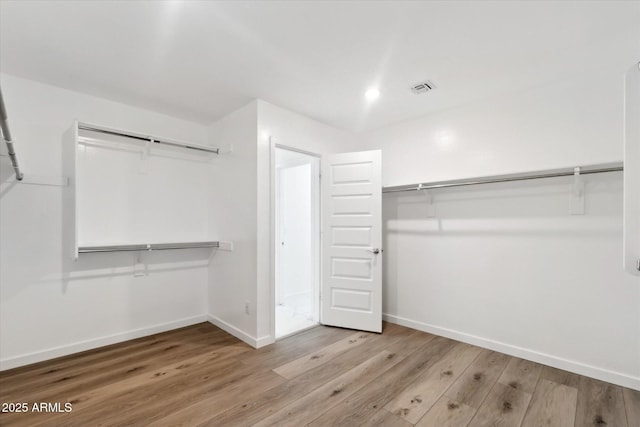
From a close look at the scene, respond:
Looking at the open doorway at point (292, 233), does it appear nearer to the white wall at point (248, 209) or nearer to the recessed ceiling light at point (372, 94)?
the white wall at point (248, 209)

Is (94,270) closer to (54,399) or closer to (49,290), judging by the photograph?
(49,290)

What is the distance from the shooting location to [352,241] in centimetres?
334

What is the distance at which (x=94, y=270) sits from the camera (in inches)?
110

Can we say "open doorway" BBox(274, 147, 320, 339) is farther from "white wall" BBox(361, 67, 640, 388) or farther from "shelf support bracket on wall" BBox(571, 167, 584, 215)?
"shelf support bracket on wall" BBox(571, 167, 584, 215)

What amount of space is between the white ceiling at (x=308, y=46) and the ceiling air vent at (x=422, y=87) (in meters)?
0.07

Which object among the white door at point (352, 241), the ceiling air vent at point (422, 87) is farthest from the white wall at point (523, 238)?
the ceiling air vent at point (422, 87)

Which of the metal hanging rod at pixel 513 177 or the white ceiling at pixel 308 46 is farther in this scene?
the metal hanging rod at pixel 513 177

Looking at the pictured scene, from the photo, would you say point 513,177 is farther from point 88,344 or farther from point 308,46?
point 88,344

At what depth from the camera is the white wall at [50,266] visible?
7.90ft

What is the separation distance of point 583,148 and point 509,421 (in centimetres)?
221

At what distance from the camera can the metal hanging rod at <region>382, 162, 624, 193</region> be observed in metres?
2.17

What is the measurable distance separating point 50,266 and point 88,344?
2.71 feet

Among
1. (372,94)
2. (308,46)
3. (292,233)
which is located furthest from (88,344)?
(372,94)

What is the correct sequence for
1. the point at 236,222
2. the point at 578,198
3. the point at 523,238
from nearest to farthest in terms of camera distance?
the point at 578,198, the point at 523,238, the point at 236,222
